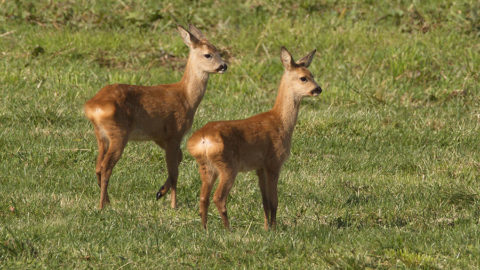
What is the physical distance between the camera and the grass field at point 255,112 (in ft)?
19.8

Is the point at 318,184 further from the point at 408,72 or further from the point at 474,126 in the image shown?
the point at 408,72

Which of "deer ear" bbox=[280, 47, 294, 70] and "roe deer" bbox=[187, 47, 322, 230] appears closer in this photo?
"roe deer" bbox=[187, 47, 322, 230]

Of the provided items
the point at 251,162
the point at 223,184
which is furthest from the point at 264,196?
the point at 223,184

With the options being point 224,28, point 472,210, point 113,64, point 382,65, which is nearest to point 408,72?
point 382,65

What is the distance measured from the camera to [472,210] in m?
7.32

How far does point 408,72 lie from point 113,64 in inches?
183

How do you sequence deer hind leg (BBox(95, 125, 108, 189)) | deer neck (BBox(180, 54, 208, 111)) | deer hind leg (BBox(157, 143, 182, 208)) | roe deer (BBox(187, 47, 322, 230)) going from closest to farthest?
roe deer (BBox(187, 47, 322, 230)) → deer hind leg (BBox(95, 125, 108, 189)) → deer hind leg (BBox(157, 143, 182, 208)) → deer neck (BBox(180, 54, 208, 111))

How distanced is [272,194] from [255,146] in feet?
1.39

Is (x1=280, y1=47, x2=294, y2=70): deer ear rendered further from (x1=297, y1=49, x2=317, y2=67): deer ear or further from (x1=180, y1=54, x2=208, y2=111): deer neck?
(x1=180, y1=54, x2=208, y2=111): deer neck

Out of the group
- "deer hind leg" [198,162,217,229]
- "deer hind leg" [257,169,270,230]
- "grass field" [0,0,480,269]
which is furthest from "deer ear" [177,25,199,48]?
"deer hind leg" [198,162,217,229]

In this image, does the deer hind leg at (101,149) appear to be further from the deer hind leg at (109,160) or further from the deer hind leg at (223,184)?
the deer hind leg at (223,184)

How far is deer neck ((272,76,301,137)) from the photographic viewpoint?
7.15 m

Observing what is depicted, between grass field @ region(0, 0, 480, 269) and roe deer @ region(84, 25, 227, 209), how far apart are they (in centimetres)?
40

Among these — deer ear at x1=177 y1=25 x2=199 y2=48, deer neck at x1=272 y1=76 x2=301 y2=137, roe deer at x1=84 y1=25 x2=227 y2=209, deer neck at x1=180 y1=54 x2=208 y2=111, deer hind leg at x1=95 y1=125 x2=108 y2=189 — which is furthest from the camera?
deer ear at x1=177 y1=25 x2=199 y2=48
